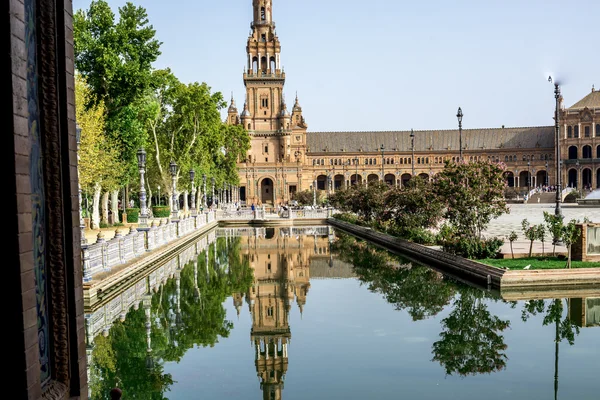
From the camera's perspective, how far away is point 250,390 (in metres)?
8.98

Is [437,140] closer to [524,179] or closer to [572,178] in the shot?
[524,179]

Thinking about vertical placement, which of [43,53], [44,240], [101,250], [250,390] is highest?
[43,53]

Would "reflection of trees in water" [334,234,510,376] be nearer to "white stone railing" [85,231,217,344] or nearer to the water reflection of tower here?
the water reflection of tower

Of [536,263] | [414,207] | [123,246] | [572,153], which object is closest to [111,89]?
[123,246]

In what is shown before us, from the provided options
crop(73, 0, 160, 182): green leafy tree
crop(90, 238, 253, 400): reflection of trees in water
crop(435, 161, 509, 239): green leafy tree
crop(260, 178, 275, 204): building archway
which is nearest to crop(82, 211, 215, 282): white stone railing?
crop(90, 238, 253, 400): reflection of trees in water

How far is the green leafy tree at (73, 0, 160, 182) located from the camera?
98.7 ft

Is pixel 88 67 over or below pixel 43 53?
over

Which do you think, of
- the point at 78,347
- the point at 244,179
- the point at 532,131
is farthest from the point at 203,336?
the point at 532,131

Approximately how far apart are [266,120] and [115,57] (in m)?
70.9

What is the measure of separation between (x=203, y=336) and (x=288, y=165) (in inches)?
3487

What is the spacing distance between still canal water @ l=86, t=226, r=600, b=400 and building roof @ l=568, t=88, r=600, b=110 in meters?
95.0

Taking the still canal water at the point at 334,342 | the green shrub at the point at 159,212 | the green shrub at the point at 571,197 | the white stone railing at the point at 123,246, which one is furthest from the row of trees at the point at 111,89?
the green shrub at the point at 571,197

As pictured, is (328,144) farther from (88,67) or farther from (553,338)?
(553,338)

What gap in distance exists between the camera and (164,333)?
1230 centimetres
